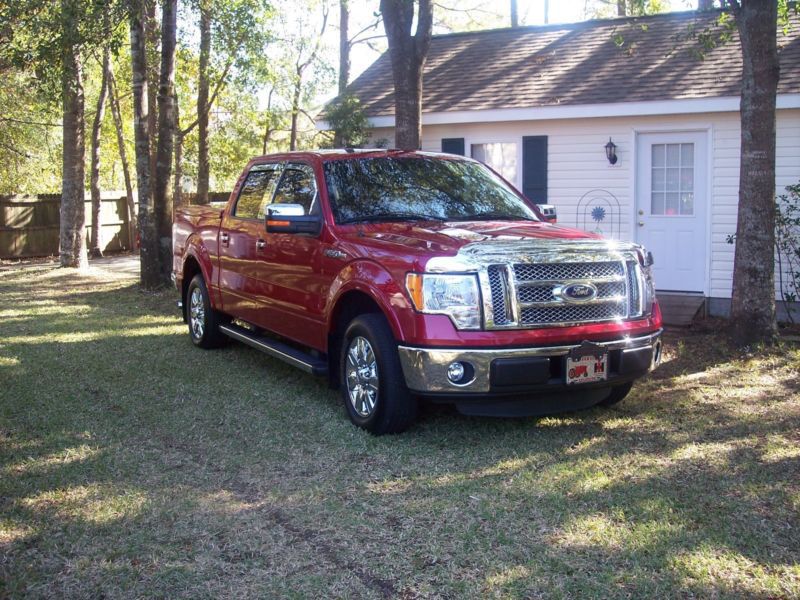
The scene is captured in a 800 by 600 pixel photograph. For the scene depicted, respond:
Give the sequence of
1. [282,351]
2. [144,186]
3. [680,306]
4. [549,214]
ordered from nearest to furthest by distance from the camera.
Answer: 1. [282,351]
2. [549,214]
3. [680,306]
4. [144,186]

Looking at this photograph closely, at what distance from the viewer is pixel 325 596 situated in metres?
3.75

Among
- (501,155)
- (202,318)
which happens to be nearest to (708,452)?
(202,318)

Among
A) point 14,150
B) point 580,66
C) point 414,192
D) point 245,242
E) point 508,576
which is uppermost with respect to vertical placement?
point 580,66

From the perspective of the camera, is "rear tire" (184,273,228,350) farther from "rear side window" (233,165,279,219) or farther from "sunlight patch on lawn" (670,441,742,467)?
"sunlight patch on lawn" (670,441,742,467)

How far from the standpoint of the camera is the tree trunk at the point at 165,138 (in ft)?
43.8

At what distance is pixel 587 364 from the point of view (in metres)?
5.59

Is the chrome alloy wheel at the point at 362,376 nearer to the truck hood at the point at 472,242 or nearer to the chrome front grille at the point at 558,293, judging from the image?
Answer: the truck hood at the point at 472,242

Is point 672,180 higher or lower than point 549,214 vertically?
higher

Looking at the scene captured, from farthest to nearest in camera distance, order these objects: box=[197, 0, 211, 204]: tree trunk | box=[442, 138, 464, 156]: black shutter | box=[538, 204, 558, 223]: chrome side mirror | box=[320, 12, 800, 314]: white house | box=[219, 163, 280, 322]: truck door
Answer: box=[197, 0, 211, 204]: tree trunk
box=[442, 138, 464, 156]: black shutter
box=[320, 12, 800, 314]: white house
box=[219, 163, 280, 322]: truck door
box=[538, 204, 558, 223]: chrome side mirror

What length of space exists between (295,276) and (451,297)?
1892mm

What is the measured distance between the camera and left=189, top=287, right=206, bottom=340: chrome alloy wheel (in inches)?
360

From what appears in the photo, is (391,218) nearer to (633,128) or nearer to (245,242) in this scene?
(245,242)

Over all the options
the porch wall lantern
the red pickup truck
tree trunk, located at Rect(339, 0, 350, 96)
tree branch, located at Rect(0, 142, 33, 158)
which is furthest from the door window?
tree trunk, located at Rect(339, 0, 350, 96)

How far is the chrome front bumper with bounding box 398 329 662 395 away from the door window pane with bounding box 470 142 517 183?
778 centimetres
